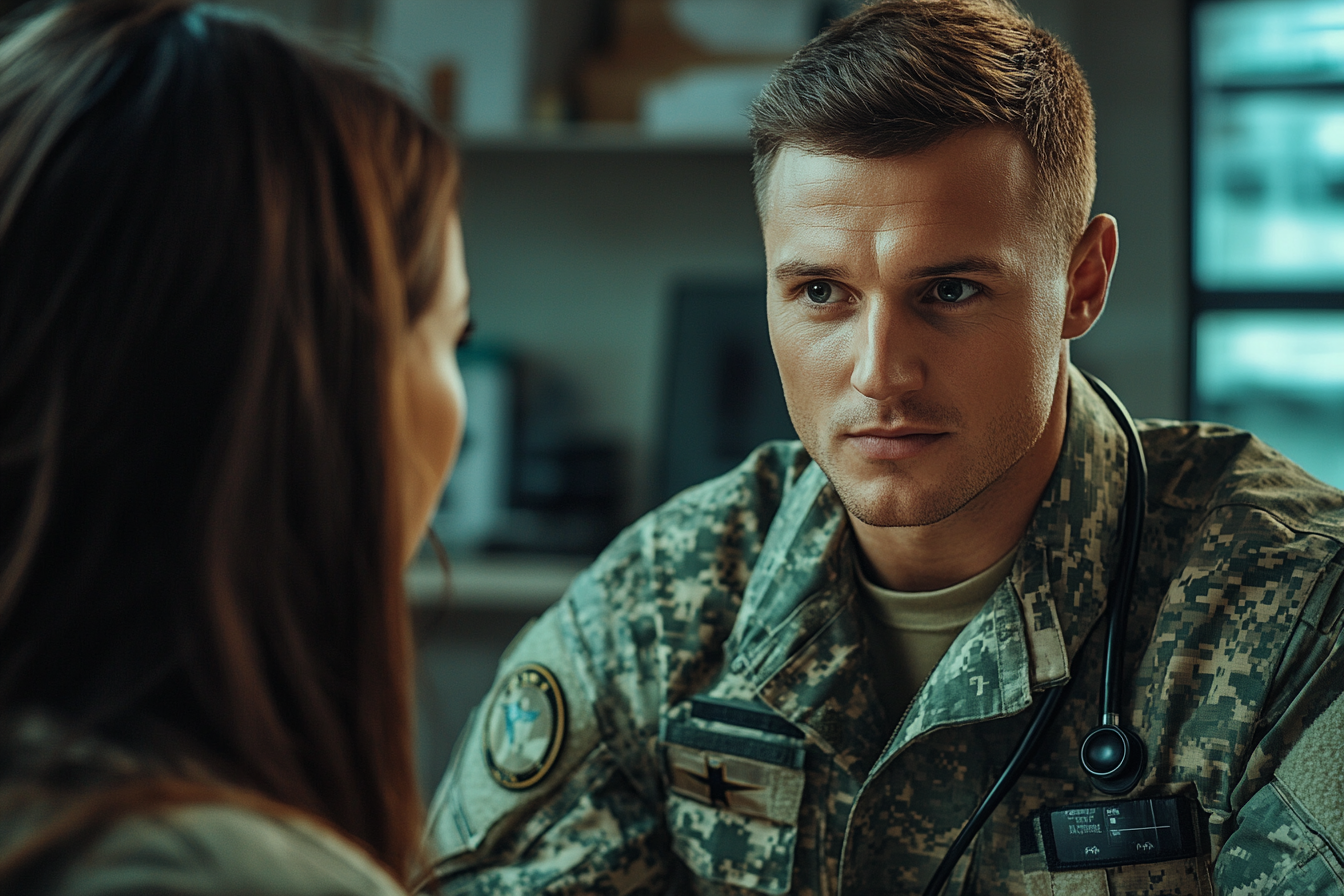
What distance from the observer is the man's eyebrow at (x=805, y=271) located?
1.10 metres

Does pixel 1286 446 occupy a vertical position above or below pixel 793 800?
below

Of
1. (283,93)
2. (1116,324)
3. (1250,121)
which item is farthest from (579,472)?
(283,93)

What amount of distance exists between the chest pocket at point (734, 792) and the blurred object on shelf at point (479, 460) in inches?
72.7

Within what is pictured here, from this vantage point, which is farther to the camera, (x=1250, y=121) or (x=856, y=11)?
(x=1250, y=121)

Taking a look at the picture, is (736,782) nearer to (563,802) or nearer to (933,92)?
(563,802)

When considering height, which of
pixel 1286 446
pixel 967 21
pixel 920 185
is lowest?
pixel 1286 446

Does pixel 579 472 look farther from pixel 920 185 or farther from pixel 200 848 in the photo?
pixel 200 848

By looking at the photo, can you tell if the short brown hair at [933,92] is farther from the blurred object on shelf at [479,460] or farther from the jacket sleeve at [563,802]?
the blurred object on shelf at [479,460]

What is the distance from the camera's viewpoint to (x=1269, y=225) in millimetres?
2877

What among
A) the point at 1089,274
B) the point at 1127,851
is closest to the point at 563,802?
the point at 1127,851

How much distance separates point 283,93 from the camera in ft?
2.08

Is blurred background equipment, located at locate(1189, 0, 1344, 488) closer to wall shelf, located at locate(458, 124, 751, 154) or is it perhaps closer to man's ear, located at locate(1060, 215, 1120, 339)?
wall shelf, located at locate(458, 124, 751, 154)

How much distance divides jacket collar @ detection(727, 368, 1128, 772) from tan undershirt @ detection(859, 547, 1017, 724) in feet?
0.13

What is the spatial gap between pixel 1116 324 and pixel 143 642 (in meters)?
2.64
